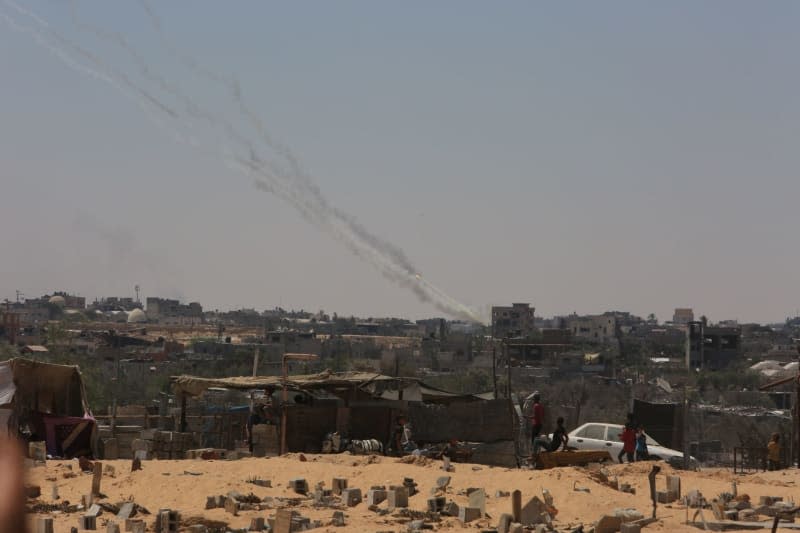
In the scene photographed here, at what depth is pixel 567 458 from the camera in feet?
60.2

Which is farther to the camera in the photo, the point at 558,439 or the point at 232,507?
the point at 558,439

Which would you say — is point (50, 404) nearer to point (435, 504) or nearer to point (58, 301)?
point (435, 504)

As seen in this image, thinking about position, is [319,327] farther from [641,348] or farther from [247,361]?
[247,361]

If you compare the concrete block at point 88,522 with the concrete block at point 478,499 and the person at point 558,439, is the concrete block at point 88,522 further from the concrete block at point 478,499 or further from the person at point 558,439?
the person at point 558,439

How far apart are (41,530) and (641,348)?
98318 mm

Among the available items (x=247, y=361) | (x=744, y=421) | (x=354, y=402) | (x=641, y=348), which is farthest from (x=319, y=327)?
(x=354, y=402)

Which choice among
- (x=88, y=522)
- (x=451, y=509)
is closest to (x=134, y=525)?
(x=88, y=522)

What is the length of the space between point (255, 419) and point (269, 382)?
27.3 inches

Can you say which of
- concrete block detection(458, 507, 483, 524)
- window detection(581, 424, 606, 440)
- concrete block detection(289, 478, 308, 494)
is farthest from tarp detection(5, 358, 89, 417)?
window detection(581, 424, 606, 440)

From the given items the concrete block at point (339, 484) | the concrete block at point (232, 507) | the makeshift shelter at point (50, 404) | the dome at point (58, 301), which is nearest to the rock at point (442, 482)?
the concrete block at point (339, 484)

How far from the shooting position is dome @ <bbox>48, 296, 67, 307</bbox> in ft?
547

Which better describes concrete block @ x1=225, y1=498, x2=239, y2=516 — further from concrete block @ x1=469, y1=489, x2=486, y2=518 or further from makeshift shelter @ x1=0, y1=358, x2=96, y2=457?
makeshift shelter @ x1=0, y1=358, x2=96, y2=457

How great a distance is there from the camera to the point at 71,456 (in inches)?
754

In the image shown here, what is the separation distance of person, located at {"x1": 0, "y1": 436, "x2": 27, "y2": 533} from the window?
2008 cm
